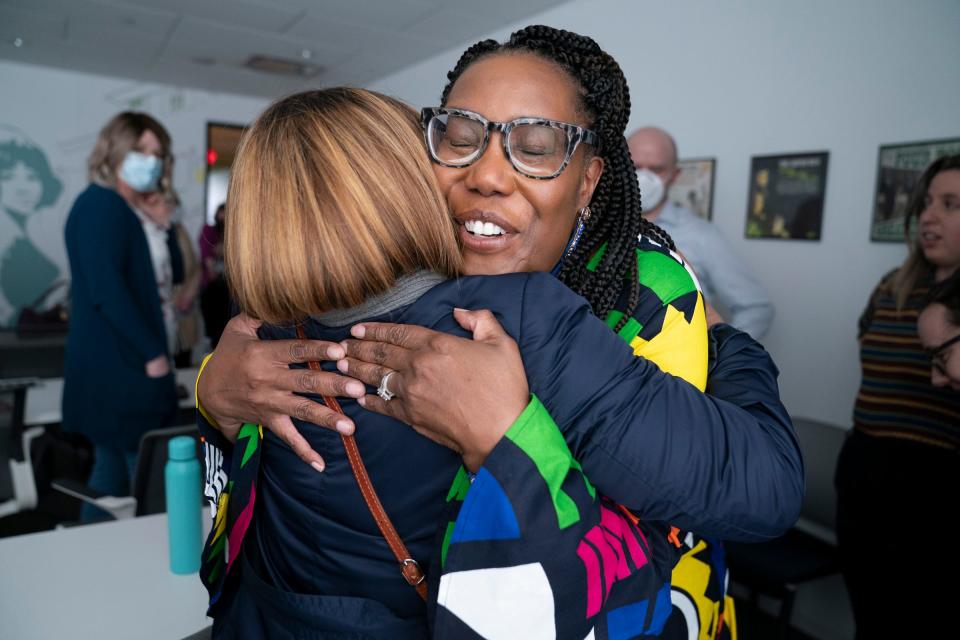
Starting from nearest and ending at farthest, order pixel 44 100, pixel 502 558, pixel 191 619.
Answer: pixel 502 558, pixel 191 619, pixel 44 100

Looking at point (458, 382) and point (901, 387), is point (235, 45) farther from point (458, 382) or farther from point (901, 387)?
point (458, 382)

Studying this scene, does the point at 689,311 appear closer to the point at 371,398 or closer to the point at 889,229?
the point at 371,398

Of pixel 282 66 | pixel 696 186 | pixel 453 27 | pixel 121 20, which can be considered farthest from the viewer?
pixel 282 66

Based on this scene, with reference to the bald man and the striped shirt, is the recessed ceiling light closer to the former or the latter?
the bald man

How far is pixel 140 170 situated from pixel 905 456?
2.95 m

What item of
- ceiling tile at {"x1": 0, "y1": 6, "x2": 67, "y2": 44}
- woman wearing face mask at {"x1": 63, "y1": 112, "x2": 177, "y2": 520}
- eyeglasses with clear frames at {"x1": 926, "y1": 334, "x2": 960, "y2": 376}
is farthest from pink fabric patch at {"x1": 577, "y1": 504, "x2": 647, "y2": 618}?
ceiling tile at {"x1": 0, "y1": 6, "x2": 67, "y2": 44}

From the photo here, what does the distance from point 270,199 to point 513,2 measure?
4009mm

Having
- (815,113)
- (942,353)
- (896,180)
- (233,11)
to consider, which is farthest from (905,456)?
(233,11)

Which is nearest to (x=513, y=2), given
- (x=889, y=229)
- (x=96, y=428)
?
(x=889, y=229)

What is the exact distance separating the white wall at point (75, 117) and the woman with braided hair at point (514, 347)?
6505 mm

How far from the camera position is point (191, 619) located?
1.16 meters

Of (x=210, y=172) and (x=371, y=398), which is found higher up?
(x=210, y=172)

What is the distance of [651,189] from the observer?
283 centimetres

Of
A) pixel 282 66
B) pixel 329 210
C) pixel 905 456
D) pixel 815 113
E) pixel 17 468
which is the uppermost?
pixel 282 66
